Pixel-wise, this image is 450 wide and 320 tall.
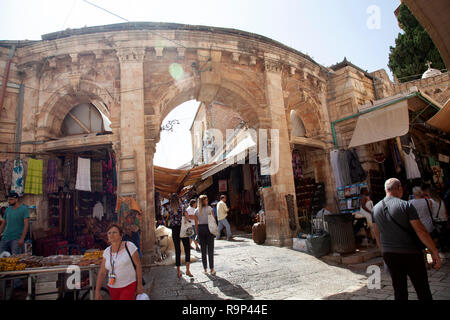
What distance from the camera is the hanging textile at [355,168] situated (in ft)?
31.0

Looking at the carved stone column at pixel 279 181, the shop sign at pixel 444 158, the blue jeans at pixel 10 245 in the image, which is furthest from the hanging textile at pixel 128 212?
the shop sign at pixel 444 158

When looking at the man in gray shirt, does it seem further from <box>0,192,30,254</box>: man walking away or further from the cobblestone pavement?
<box>0,192,30,254</box>: man walking away

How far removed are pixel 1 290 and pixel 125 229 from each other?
247 centimetres

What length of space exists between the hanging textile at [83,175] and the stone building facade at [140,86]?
606 millimetres

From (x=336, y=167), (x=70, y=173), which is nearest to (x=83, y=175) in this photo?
(x=70, y=173)

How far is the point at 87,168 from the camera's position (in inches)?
328

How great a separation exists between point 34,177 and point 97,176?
1.98m

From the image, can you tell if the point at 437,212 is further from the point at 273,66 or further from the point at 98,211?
the point at 98,211

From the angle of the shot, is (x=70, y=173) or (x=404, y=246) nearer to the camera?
(x=404, y=246)

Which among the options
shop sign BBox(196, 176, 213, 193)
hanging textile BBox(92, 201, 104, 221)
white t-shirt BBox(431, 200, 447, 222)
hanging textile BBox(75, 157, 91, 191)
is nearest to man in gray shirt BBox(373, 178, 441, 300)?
white t-shirt BBox(431, 200, 447, 222)

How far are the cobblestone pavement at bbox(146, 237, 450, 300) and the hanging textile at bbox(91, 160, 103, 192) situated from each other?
→ 14.0 ft

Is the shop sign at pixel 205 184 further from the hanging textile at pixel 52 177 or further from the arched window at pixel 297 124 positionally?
the hanging textile at pixel 52 177

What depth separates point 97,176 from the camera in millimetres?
9188
